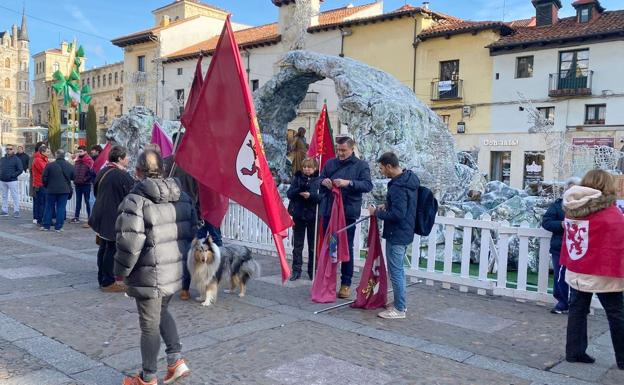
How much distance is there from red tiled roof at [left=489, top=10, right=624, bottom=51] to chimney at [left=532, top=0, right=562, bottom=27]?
43cm

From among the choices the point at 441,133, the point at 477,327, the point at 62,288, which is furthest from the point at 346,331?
the point at 441,133

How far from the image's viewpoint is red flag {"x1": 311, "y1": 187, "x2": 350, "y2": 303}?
20.5 feet

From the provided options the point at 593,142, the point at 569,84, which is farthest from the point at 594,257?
the point at 569,84

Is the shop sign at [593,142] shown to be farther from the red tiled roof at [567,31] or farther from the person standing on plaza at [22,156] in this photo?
the person standing on plaza at [22,156]

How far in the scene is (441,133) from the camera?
474 inches

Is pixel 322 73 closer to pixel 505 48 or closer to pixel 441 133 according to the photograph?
pixel 441 133

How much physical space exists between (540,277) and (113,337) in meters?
4.78

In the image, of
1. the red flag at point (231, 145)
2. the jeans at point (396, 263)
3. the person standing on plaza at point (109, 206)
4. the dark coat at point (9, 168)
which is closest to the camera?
the red flag at point (231, 145)

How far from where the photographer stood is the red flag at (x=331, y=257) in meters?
6.25

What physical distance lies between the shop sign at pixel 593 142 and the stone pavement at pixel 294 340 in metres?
21.2

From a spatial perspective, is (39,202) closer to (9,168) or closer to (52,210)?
(52,210)

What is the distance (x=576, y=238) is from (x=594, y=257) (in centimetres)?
21

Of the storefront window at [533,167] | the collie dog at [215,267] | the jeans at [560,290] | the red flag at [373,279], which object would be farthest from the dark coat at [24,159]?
the storefront window at [533,167]

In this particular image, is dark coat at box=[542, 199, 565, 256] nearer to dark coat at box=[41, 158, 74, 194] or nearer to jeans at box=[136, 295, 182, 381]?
jeans at box=[136, 295, 182, 381]
